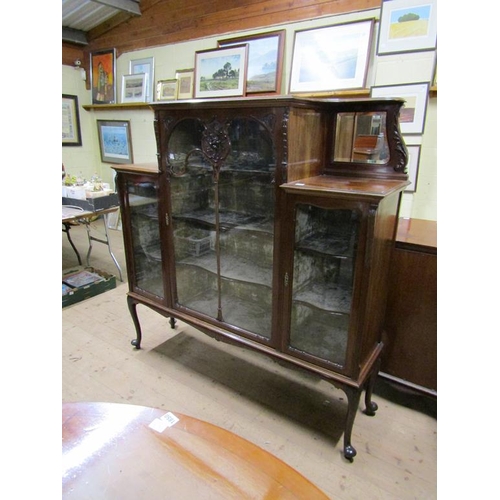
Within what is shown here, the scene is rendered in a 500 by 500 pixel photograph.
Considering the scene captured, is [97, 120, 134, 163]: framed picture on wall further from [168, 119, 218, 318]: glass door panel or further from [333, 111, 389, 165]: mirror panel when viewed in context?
[333, 111, 389, 165]: mirror panel

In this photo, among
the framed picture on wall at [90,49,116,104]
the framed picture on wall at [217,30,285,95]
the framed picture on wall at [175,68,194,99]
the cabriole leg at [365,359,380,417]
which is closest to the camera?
the cabriole leg at [365,359,380,417]

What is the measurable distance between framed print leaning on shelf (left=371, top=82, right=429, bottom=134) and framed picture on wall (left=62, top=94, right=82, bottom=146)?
4217 mm

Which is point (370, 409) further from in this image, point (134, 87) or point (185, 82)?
point (134, 87)

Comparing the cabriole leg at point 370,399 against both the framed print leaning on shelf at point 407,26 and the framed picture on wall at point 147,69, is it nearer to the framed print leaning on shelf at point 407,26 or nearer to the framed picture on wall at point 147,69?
the framed print leaning on shelf at point 407,26

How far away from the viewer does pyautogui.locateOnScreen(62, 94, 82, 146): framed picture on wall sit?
15.7 feet

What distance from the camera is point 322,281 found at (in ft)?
5.18

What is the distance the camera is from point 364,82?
2516 mm

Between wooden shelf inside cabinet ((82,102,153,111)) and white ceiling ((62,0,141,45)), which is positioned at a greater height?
white ceiling ((62,0,141,45))

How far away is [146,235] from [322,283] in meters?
1.12

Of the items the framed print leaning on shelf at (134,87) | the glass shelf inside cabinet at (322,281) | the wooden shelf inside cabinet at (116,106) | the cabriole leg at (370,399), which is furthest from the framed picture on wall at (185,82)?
the cabriole leg at (370,399)

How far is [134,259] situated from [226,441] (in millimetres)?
1486

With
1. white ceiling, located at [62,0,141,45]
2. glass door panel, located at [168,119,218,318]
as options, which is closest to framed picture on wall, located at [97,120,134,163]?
white ceiling, located at [62,0,141,45]

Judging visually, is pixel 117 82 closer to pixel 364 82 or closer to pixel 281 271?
pixel 364 82
